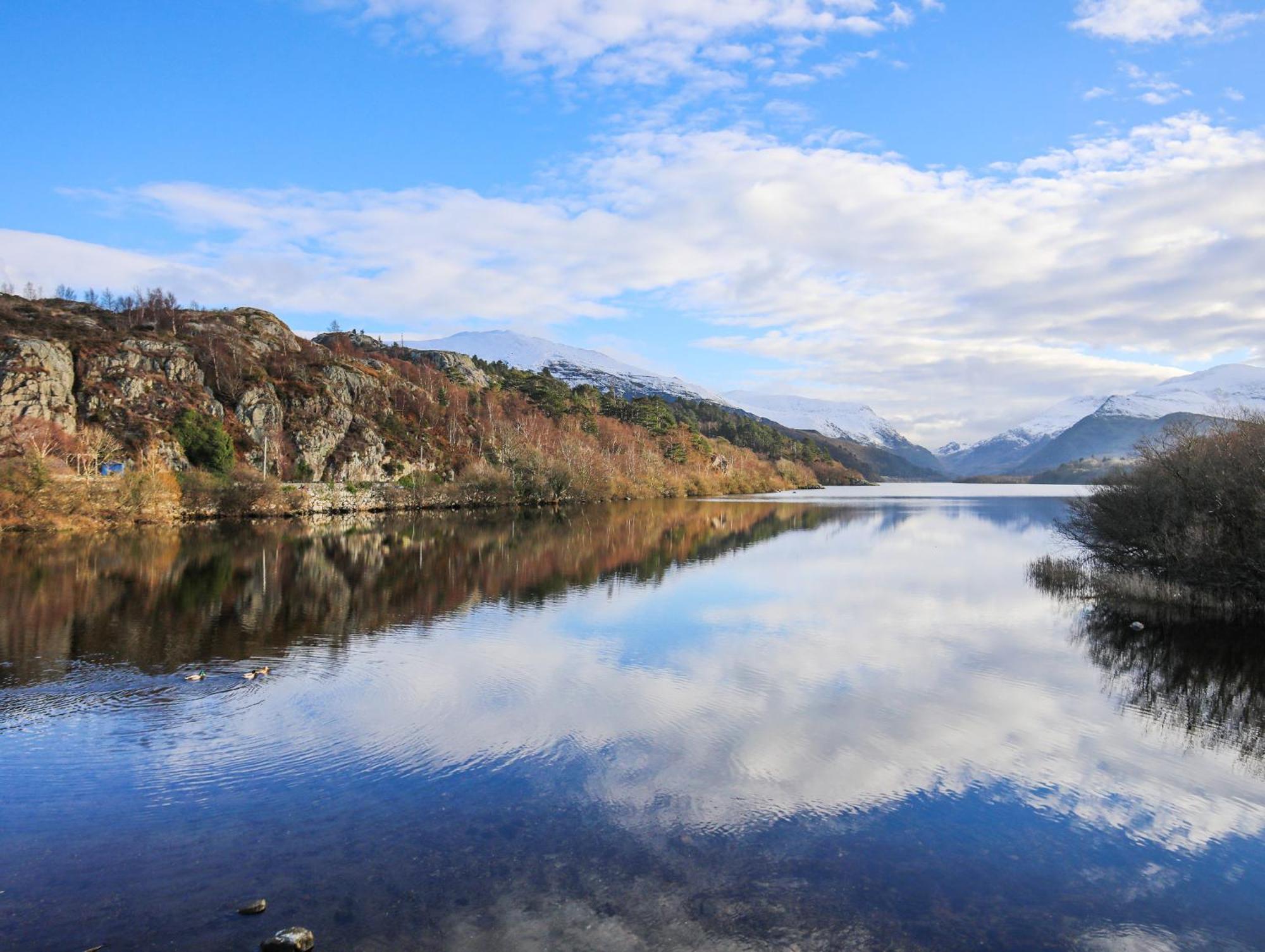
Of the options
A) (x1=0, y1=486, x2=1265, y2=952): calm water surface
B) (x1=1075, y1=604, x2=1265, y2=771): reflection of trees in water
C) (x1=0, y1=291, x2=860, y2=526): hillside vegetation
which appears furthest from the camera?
(x1=0, y1=291, x2=860, y2=526): hillside vegetation

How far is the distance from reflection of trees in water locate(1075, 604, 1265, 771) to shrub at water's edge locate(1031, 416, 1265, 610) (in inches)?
52.7

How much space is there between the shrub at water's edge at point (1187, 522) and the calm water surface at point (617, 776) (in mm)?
2422

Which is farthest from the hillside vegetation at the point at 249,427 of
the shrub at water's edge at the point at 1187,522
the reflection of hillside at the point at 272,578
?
Answer: the shrub at water's edge at the point at 1187,522

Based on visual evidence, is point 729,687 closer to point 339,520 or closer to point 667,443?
point 339,520

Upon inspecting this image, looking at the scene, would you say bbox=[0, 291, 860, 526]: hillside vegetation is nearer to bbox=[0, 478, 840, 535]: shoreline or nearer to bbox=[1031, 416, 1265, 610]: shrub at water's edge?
bbox=[0, 478, 840, 535]: shoreline

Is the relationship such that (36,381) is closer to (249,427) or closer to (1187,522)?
(249,427)

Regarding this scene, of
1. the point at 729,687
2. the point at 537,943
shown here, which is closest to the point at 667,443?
the point at 729,687

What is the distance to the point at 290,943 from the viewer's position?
653 centimetres

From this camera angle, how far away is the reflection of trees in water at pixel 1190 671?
1390 centimetres

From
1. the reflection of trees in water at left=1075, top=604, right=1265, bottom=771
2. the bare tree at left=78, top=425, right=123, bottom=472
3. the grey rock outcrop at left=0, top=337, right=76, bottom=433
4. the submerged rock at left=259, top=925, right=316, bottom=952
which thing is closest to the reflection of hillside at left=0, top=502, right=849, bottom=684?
the submerged rock at left=259, top=925, right=316, bottom=952

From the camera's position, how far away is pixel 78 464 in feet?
168

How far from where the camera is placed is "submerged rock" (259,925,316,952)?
6.51 m

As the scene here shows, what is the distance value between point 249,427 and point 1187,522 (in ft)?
267

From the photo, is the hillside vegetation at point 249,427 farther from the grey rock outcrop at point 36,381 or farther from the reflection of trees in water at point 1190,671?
the reflection of trees in water at point 1190,671
